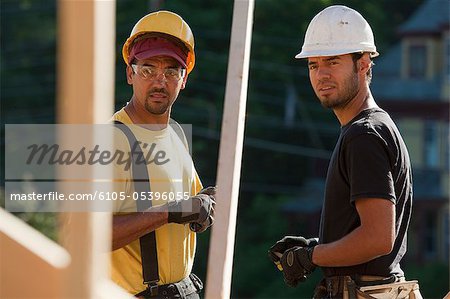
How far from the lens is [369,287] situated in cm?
396

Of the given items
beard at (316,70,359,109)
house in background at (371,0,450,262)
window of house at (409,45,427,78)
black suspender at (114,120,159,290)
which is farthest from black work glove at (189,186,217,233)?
window of house at (409,45,427,78)

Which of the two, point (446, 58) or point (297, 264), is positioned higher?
point (446, 58)

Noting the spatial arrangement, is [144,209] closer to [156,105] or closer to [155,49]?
[156,105]

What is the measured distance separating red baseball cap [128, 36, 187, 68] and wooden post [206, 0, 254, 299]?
0.62 m

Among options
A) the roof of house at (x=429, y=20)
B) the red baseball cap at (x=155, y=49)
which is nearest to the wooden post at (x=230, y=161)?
the red baseball cap at (x=155, y=49)

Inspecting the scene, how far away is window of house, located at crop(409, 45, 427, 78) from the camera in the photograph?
38.0 metres

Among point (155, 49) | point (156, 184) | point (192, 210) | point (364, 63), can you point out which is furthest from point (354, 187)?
point (155, 49)

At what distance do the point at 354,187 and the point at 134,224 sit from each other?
2.62 feet

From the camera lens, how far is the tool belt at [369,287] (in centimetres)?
397

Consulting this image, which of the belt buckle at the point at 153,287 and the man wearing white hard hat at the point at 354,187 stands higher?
the man wearing white hard hat at the point at 354,187

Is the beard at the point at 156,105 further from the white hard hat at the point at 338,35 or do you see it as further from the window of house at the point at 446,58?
the window of house at the point at 446,58

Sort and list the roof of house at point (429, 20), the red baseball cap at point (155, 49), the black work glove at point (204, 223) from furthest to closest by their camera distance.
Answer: the roof of house at point (429, 20), the red baseball cap at point (155, 49), the black work glove at point (204, 223)

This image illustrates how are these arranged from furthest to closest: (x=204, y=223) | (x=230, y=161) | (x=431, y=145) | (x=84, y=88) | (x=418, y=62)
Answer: (x=418, y=62) → (x=431, y=145) → (x=204, y=223) → (x=230, y=161) → (x=84, y=88)

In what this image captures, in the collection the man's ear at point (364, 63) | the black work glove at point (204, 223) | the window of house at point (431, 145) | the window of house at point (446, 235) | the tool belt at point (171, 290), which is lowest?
the tool belt at point (171, 290)
